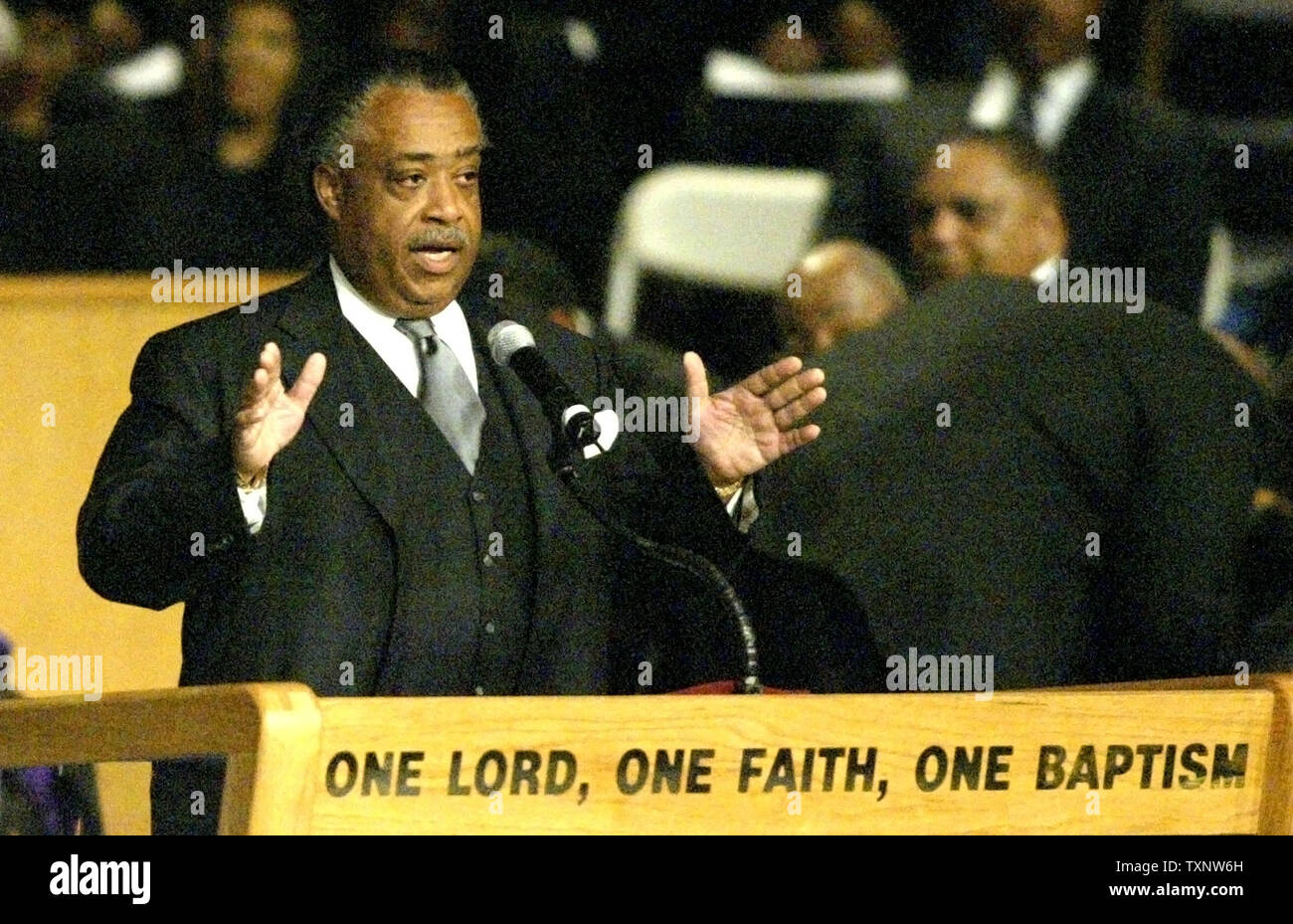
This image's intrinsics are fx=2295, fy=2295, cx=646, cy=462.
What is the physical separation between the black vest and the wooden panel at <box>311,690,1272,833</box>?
0.63 metres

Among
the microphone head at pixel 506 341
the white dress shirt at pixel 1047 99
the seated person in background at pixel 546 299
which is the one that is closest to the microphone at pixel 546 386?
the microphone head at pixel 506 341

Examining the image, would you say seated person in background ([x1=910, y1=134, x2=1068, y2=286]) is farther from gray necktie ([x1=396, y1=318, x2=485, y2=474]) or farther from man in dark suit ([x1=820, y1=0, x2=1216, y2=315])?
gray necktie ([x1=396, y1=318, x2=485, y2=474])

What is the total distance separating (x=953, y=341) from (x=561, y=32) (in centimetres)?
93

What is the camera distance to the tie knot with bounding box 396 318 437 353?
9.05ft

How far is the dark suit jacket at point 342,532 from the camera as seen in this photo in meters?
2.65

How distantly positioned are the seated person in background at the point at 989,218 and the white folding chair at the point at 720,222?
985 mm

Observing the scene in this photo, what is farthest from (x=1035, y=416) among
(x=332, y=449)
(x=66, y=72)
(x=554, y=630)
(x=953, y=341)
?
(x=66, y=72)

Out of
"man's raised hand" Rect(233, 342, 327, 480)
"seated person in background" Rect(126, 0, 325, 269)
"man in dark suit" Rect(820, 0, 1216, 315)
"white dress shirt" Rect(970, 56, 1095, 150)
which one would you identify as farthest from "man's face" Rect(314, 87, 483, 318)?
"white dress shirt" Rect(970, 56, 1095, 150)

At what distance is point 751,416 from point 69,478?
0.91m

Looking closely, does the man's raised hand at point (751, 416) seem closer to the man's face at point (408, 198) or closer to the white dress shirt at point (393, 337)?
the white dress shirt at point (393, 337)

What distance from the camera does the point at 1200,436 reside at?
3385 millimetres

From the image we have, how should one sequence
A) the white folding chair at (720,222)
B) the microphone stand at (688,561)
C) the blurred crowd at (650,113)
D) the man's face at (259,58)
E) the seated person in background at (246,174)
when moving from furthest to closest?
the white folding chair at (720,222) < the man's face at (259,58) < the blurred crowd at (650,113) < the seated person in background at (246,174) < the microphone stand at (688,561)

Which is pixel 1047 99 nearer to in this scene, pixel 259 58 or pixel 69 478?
pixel 259 58
